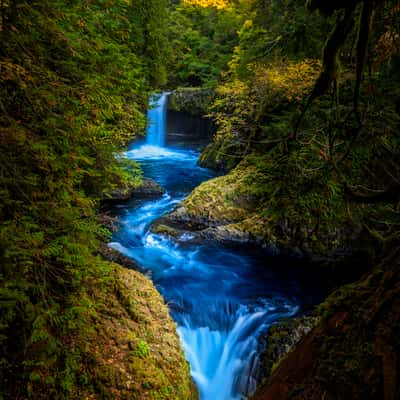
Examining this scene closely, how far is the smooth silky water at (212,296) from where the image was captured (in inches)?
227

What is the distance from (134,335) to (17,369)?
61.6 inches

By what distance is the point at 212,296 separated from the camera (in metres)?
7.75

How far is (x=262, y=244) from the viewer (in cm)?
915

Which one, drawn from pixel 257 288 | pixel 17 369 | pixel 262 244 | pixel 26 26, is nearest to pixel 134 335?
pixel 17 369

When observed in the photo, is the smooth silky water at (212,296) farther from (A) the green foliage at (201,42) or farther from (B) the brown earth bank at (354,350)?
(A) the green foliage at (201,42)

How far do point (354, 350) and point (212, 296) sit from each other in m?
6.21

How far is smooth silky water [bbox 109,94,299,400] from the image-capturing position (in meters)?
5.77

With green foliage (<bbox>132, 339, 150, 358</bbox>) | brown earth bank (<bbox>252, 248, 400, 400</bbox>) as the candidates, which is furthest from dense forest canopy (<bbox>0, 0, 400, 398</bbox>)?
green foliage (<bbox>132, 339, 150, 358</bbox>)

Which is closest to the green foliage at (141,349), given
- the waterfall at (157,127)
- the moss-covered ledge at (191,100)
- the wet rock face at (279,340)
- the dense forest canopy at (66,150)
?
the dense forest canopy at (66,150)

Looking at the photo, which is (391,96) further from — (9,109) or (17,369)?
(17,369)

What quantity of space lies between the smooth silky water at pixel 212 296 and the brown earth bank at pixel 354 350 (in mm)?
3777

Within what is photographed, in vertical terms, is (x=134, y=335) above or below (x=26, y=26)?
below

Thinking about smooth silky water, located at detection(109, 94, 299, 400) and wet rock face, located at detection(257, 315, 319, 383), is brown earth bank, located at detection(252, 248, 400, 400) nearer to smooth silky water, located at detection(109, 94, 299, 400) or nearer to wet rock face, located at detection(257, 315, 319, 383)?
wet rock face, located at detection(257, 315, 319, 383)

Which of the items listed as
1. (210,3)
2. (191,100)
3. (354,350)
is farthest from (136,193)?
(210,3)
